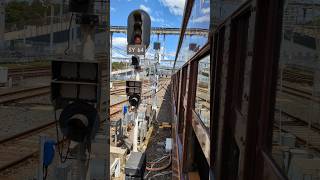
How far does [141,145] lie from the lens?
36.6 ft

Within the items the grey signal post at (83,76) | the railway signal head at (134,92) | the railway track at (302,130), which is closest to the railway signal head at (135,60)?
the railway signal head at (134,92)

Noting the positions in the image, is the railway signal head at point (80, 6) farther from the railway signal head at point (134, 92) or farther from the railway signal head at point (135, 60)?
the railway signal head at point (134, 92)

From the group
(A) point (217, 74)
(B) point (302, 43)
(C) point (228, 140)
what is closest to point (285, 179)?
(B) point (302, 43)

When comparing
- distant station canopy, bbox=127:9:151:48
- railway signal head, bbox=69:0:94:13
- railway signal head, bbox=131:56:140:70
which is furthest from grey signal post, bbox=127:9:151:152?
railway signal head, bbox=69:0:94:13

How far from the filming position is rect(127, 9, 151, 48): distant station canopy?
260 inches

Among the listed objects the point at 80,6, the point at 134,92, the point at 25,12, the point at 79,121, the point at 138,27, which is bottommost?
the point at 134,92

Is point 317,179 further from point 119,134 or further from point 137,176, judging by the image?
point 119,134

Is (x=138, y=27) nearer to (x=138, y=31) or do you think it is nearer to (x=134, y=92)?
(x=138, y=31)

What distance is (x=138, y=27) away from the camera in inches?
266

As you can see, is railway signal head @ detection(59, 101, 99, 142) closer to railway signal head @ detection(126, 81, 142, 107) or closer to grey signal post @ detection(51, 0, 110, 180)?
grey signal post @ detection(51, 0, 110, 180)

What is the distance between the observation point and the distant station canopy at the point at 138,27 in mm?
6609

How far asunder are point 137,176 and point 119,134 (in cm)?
572

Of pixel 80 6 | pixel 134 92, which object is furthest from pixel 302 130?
pixel 134 92

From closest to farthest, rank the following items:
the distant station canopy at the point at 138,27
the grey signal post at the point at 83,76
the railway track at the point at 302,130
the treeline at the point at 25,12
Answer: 1. the railway track at the point at 302,130
2. the grey signal post at the point at 83,76
3. the distant station canopy at the point at 138,27
4. the treeline at the point at 25,12
